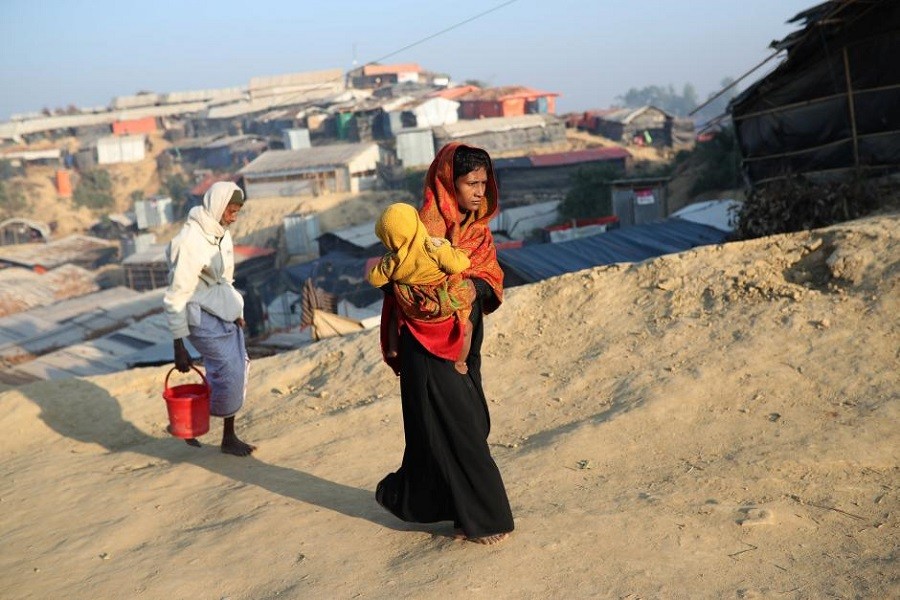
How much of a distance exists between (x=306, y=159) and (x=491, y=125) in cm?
993

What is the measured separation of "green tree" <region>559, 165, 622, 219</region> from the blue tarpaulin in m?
13.3

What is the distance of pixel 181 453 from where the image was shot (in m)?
5.52

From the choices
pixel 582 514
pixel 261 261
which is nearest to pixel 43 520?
pixel 582 514

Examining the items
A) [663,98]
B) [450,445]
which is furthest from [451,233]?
[663,98]

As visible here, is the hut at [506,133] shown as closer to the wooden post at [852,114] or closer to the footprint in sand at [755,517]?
the wooden post at [852,114]

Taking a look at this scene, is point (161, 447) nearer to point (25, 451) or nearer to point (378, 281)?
point (25, 451)

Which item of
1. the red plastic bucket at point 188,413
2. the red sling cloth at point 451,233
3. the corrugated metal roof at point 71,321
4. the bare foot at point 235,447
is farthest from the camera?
the corrugated metal roof at point 71,321

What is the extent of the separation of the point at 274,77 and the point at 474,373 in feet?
213

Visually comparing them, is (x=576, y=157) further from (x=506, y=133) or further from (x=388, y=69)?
(x=388, y=69)

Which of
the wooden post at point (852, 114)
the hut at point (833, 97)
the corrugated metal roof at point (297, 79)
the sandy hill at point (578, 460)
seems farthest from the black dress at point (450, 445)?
the corrugated metal roof at point (297, 79)

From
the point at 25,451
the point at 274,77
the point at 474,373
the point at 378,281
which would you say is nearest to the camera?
the point at 378,281

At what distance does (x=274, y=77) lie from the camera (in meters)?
64.3

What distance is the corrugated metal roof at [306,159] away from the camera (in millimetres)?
37375

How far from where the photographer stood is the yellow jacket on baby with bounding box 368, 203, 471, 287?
3.06 meters
